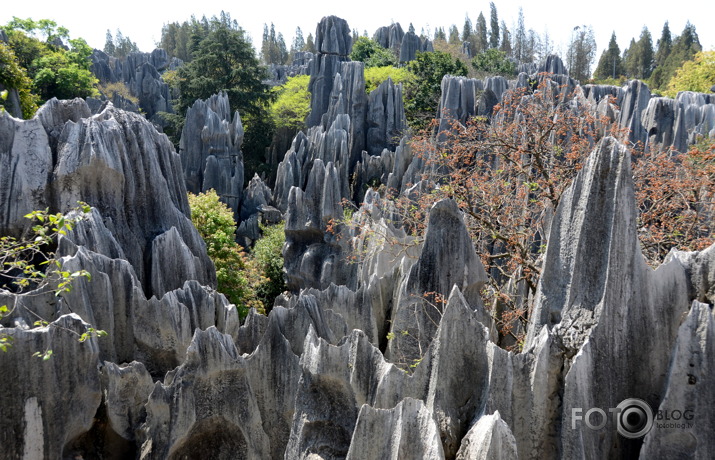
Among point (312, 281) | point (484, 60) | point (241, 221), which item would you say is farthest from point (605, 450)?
point (484, 60)

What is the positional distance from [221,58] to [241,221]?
41.0 ft

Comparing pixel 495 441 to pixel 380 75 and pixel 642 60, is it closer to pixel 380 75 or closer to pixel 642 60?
pixel 380 75

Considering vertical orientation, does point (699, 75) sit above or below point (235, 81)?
below

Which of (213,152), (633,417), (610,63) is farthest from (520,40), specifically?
(633,417)

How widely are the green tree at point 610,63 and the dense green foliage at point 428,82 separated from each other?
110ft

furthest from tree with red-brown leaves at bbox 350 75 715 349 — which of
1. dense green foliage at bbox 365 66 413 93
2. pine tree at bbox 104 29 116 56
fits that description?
pine tree at bbox 104 29 116 56

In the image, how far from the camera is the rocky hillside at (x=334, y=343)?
4.96 meters

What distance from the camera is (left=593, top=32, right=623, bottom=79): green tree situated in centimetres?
6347

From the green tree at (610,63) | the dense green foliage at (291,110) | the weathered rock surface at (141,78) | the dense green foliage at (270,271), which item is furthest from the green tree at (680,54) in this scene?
the dense green foliage at (270,271)

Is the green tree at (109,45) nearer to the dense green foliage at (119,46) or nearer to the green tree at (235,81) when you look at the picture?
the dense green foliage at (119,46)

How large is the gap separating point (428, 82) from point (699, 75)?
19.8 metres

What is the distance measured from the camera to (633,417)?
511 centimetres

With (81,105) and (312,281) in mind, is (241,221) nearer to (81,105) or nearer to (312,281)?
(312,281)

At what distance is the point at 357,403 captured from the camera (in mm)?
6309
